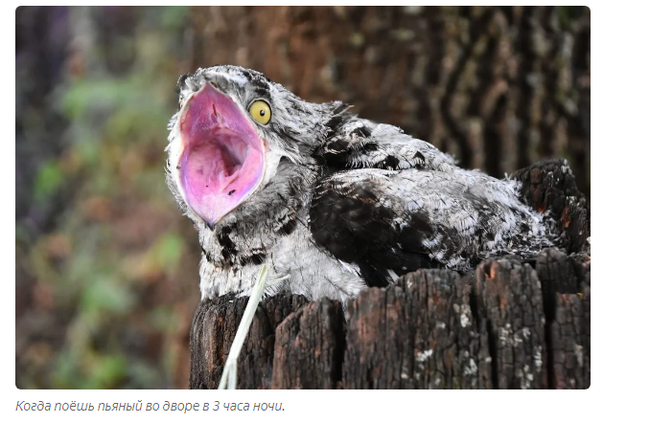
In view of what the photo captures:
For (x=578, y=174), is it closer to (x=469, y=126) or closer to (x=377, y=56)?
(x=469, y=126)

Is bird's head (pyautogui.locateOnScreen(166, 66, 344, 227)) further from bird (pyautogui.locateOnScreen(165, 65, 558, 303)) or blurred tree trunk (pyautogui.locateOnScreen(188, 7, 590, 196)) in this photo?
blurred tree trunk (pyautogui.locateOnScreen(188, 7, 590, 196))

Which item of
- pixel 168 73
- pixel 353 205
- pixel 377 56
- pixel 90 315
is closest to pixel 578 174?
pixel 377 56

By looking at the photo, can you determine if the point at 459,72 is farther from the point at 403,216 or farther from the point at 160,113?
the point at 160,113

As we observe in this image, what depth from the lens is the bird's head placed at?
10.3 ft

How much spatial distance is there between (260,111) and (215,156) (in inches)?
12.7

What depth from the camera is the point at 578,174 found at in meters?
5.20

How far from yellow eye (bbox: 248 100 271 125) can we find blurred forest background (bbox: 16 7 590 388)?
187 centimetres

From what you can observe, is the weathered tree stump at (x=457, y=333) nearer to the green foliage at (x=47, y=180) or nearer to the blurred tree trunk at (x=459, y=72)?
the blurred tree trunk at (x=459, y=72)

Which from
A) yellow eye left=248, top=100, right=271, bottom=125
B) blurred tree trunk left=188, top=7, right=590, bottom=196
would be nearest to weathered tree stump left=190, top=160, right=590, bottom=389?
yellow eye left=248, top=100, right=271, bottom=125

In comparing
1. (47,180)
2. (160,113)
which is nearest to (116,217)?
(47,180)

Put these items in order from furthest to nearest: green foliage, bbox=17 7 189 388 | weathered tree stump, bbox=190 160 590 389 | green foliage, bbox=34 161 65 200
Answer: green foliage, bbox=34 161 65 200 < green foliage, bbox=17 7 189 388 < weathered tree stump, bbox=190 160 590 389

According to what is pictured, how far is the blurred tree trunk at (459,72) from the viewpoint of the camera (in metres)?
5.11

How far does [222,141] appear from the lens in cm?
327
